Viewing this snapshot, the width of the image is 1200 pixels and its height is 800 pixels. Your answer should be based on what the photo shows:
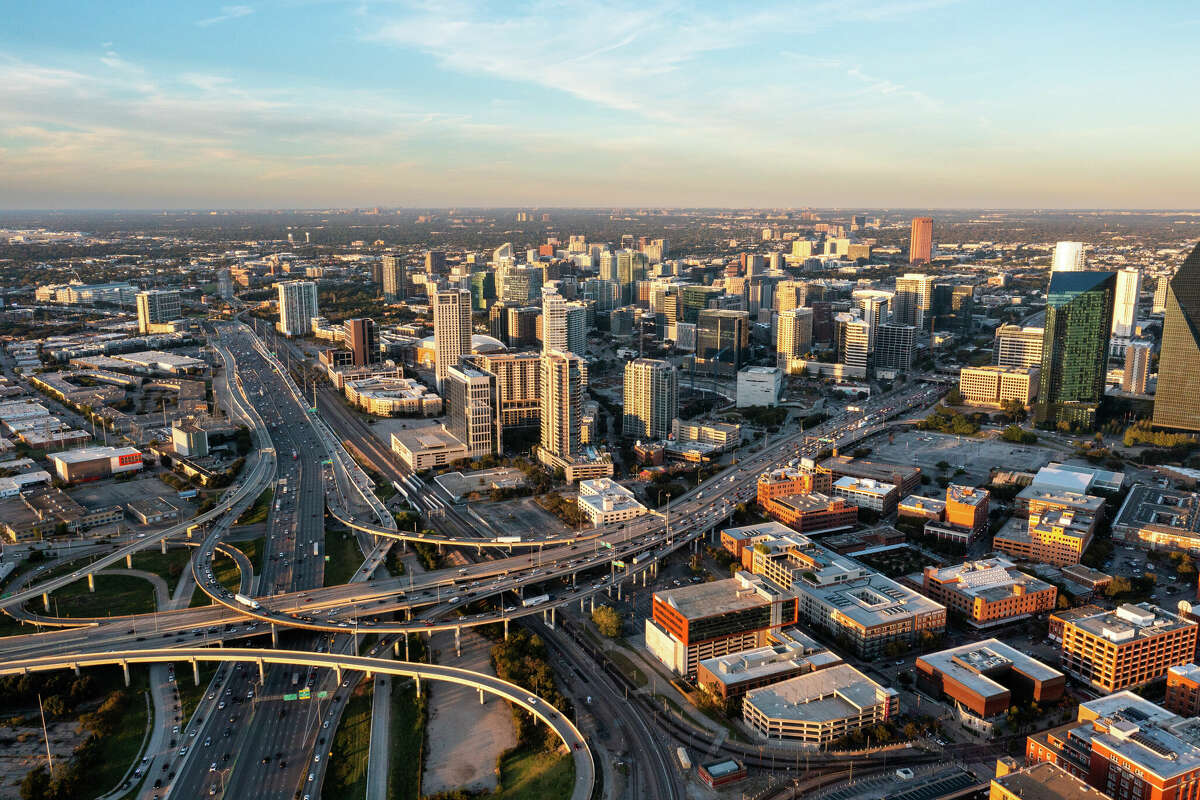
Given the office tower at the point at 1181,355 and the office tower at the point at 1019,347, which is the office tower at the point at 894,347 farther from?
the office tower at the point at 1181,355

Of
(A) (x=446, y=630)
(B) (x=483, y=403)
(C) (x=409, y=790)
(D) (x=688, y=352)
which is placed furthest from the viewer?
(D) (x=688, y=352)

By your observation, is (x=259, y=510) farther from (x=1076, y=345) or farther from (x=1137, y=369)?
(x=1137, y=369)

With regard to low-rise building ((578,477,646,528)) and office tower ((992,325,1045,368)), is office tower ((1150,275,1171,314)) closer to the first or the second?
office tower ((992,325,1045,368))

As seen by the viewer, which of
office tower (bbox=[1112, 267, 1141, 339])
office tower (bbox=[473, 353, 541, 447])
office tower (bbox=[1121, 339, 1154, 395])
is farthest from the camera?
office tower (bbox=[1112, 267, 1141, 339])

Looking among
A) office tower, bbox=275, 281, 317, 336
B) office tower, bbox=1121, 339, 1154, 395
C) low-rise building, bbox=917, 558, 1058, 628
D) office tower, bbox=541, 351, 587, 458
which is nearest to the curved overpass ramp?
low-rise building, bbox=917, 558, 1058, 628

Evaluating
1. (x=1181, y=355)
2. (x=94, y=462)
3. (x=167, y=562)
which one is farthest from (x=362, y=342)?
(x=1181, y=355)

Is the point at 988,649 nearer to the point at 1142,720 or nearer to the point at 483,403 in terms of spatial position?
the point at 1142,720

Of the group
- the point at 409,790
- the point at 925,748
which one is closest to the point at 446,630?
the point at 409,790
